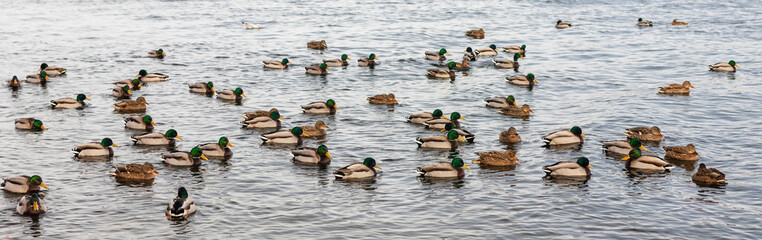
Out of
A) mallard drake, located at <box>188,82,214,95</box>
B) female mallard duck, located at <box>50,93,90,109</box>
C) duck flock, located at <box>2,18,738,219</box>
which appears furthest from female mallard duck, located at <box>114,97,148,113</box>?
mallard drake, located at <box>188,82,214,95</box>

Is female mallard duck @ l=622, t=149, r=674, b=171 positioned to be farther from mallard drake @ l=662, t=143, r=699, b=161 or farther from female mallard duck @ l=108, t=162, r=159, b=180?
female mallard duck @ l=108, t=162, r=159, b=180

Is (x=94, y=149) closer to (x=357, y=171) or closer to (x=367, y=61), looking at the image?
(x=357, y=171)

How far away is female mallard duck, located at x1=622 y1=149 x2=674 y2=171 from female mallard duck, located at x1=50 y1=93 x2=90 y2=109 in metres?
19.8

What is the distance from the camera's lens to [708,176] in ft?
78.1

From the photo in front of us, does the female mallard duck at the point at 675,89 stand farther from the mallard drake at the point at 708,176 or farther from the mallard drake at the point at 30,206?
the mallard drake at the point at 30,206

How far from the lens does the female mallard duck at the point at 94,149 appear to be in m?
26.3

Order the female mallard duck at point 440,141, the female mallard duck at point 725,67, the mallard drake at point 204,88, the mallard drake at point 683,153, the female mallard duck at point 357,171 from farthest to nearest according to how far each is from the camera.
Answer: the female mallard duck at point 725,67 < the mallard drake at point 204,88 < the female mallard duck at point 440,141 < the mallard drake at point 683,153 < the female mallard duck at point 357,171

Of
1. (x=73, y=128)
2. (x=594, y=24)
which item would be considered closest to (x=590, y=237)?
(x=73, y=128)

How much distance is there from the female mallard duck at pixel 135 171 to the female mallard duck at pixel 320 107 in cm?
949

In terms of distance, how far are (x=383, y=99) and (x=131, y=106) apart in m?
9.29

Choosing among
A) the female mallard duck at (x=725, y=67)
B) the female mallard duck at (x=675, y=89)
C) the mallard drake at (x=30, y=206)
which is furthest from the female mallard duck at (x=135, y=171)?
the female mallard duck at (x=725, y=67)

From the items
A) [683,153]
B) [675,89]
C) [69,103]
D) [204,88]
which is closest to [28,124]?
[69,103]

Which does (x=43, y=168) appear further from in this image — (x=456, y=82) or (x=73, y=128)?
(x=456, y=82)

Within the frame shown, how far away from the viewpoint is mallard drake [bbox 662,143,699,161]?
26250 mm
